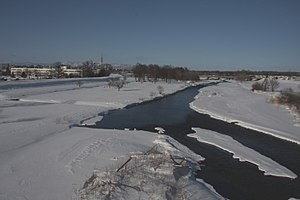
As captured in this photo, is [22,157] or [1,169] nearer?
[1,169]

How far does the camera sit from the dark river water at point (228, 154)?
1100 cm

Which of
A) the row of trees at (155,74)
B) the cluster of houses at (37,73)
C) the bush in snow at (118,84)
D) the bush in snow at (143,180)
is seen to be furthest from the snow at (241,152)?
the cluster of houses at (37,73)

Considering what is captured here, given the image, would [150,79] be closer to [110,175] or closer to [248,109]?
[248,109]

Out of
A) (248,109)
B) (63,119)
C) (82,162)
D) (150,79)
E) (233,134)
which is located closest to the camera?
(82,162)

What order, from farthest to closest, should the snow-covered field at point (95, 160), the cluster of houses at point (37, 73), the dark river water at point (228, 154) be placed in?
the cluster of houses at point (37, 73) → the dark river water at point (228, 154) → the snow-covered field at point (95, 160)

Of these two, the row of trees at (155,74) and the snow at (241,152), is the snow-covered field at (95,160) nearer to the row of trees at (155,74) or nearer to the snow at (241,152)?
the snow at (241,152)

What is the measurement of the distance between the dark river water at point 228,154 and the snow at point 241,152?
1.22ft

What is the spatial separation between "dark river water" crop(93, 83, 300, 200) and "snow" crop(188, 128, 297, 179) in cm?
37

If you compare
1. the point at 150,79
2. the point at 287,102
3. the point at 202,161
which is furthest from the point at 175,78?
the point at 202,161

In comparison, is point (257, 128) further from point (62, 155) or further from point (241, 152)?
point (62, 155)

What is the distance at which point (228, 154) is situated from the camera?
1524cm

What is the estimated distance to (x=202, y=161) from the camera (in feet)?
45.4

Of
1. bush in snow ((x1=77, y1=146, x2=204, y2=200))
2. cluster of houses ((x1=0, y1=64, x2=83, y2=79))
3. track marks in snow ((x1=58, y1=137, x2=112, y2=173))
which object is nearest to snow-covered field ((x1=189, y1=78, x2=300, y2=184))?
bush in snow ((x1=77, y1=146, x2=204, y2=200))

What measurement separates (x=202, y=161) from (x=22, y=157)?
23.8 feet
